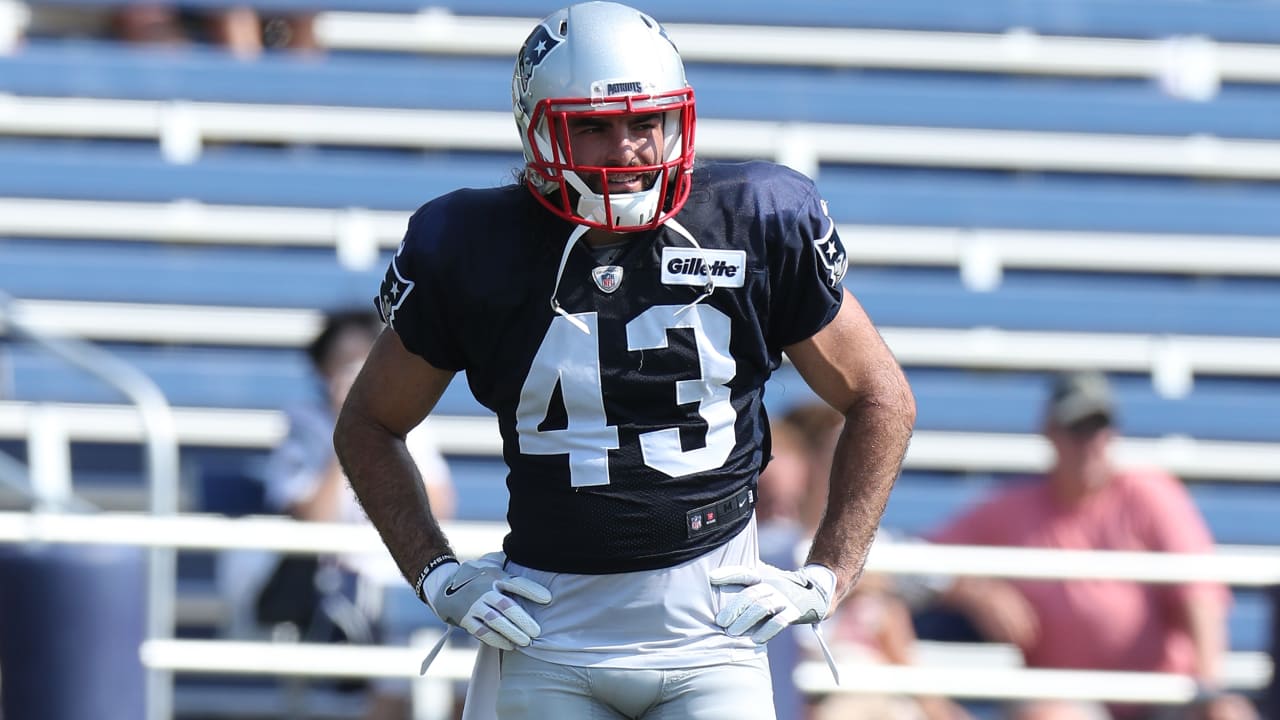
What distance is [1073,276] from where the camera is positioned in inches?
246

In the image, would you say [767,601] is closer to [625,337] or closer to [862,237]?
[625,337]

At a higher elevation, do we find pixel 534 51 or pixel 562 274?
pixel 534 51

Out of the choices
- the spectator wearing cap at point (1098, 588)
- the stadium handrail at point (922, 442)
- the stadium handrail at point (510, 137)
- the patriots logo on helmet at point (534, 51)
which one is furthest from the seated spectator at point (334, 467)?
the patriots logo on helmet at point (534, 51)

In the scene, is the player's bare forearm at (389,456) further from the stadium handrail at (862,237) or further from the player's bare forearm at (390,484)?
the stadium handrail at (862,237)

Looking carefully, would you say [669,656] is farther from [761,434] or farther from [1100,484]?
[1100,484]

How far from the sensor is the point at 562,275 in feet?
7.47

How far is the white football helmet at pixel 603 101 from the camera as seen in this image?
2.25m

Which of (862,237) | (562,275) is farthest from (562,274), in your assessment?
(862,237)

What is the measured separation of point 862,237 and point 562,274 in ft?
12.8

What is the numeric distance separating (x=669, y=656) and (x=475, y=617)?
266 millimetres

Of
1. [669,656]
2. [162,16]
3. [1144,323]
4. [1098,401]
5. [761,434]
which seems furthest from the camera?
[162,16]

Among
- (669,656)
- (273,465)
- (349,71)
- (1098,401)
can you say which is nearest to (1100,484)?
(1098,401)

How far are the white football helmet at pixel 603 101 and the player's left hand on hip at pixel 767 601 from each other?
49 centimetres

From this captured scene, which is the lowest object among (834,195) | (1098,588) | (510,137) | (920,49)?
(1098,588)
